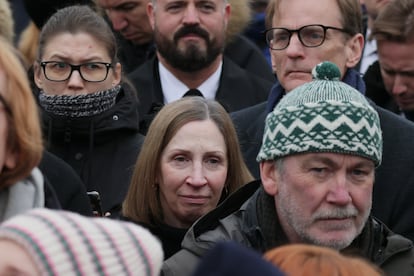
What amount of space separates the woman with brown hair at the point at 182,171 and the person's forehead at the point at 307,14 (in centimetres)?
86

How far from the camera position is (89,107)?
6.52 m

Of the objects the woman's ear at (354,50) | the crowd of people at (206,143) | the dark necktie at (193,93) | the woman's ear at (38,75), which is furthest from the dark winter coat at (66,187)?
the dark necktie at (193,93)

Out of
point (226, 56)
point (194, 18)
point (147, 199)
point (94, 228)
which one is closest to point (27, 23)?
point (226, 56)

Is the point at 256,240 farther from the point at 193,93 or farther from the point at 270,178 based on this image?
the point at 193,93

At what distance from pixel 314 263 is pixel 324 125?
1255 mm

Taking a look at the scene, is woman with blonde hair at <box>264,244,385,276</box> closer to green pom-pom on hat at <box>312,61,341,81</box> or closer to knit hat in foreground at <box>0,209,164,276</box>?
knit hat in foreground at <box>0,209,164,276</box>

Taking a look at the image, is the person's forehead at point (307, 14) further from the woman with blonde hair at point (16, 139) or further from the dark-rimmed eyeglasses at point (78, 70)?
the woman with blonde hair at point (16, 139)

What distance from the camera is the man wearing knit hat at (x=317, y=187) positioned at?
15.3 ft

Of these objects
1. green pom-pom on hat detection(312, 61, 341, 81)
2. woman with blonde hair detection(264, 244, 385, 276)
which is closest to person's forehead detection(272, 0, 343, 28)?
green pom-pom on hat detection(312, 61, 341, 81)

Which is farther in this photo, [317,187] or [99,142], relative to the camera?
[99,142]

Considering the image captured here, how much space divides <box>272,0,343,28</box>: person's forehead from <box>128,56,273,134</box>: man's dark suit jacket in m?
1.11

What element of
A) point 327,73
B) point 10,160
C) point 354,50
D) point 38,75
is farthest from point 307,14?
point 10,160

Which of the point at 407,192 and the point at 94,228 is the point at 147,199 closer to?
the point at 407,192

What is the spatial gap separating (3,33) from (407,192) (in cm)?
212
